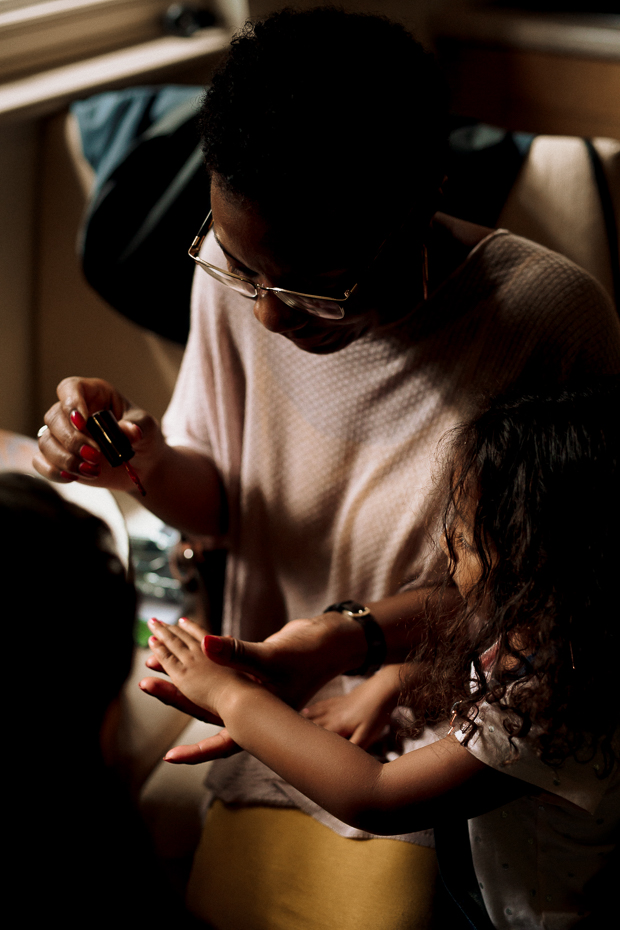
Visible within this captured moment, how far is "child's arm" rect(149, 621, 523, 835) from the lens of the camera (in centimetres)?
75

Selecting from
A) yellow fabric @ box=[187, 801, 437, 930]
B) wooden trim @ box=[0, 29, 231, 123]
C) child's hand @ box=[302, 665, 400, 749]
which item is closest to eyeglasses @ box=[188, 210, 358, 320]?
child's hand @ box=[302, 665, 400, 749]

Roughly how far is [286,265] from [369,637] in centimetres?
50

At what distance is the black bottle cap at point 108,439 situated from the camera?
904 millimetres

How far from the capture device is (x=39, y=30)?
5.22 feet

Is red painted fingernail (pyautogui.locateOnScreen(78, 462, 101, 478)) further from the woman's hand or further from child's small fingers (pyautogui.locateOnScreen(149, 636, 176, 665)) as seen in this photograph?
child's small fingers (pyautogui.locateOnScreen(149, 636, 176, 665))

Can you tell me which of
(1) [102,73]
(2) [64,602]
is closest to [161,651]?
(2) [64,602]

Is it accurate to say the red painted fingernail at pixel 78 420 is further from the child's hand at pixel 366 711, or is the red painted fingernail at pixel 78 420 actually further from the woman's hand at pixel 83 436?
the child's hand at pixel 366 711

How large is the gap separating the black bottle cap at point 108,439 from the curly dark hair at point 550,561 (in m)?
0.41

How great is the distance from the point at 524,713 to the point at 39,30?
5.49 ft

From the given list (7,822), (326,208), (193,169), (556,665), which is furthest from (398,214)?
(193,169)

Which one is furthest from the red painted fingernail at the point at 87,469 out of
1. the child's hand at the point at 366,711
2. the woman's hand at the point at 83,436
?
the child's hand at the point at 366,711

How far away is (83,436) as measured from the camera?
917 millimetres

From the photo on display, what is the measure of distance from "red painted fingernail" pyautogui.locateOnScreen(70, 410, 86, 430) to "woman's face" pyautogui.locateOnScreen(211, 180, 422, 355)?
26cm

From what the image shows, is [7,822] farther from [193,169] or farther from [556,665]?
[193,169]
